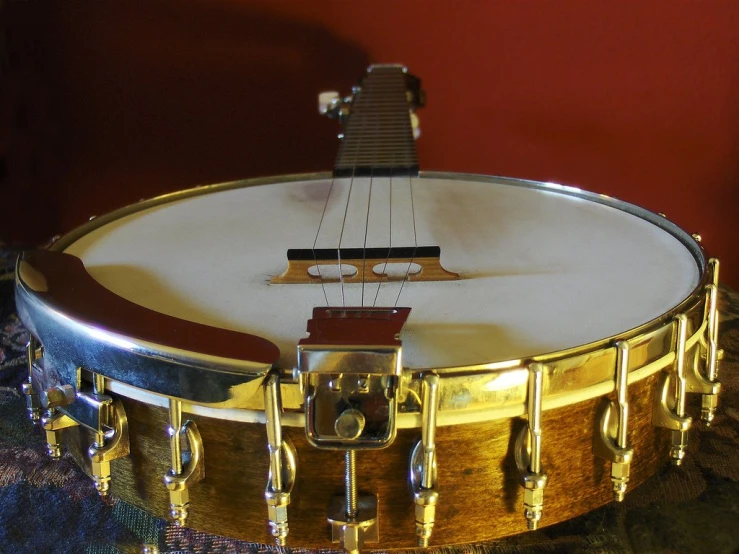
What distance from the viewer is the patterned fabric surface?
669 mm

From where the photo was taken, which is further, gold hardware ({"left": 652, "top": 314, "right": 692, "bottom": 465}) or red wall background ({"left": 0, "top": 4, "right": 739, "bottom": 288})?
red wall background ({"left": 0, "top": 4, "right": 739, "bottom": 288})

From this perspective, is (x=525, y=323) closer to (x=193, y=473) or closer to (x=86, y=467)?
(x=193, y=473)

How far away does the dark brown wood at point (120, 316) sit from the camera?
20.5 inches

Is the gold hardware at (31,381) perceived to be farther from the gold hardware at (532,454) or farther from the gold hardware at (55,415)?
the gold hardware at (532,454)

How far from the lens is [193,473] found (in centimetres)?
57

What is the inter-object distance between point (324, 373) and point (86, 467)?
303 millimetres

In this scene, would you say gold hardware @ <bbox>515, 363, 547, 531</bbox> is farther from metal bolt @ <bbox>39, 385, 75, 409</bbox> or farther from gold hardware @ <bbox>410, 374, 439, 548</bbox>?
metal bolt @ <bbox>39, 385, 75, 409</bbox>

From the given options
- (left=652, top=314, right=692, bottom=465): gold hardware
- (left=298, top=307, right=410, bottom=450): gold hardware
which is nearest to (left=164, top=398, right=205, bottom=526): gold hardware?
(left=298, top=307, right=410, bottom=450): gold hardware

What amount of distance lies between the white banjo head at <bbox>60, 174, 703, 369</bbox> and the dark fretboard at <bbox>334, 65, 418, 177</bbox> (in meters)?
0.02

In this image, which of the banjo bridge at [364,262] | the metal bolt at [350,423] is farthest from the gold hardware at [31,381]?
the metal bolt at [350,423]

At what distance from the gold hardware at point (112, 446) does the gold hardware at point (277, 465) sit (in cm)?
13

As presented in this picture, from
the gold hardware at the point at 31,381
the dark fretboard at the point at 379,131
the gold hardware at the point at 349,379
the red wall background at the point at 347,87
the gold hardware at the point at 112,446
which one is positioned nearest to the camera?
the gold hardware at the point at 349,379

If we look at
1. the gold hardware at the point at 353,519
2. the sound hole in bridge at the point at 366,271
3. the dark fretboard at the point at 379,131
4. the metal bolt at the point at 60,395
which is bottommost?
the gold hardware at the point at 353,519

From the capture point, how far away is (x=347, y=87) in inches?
54.4
